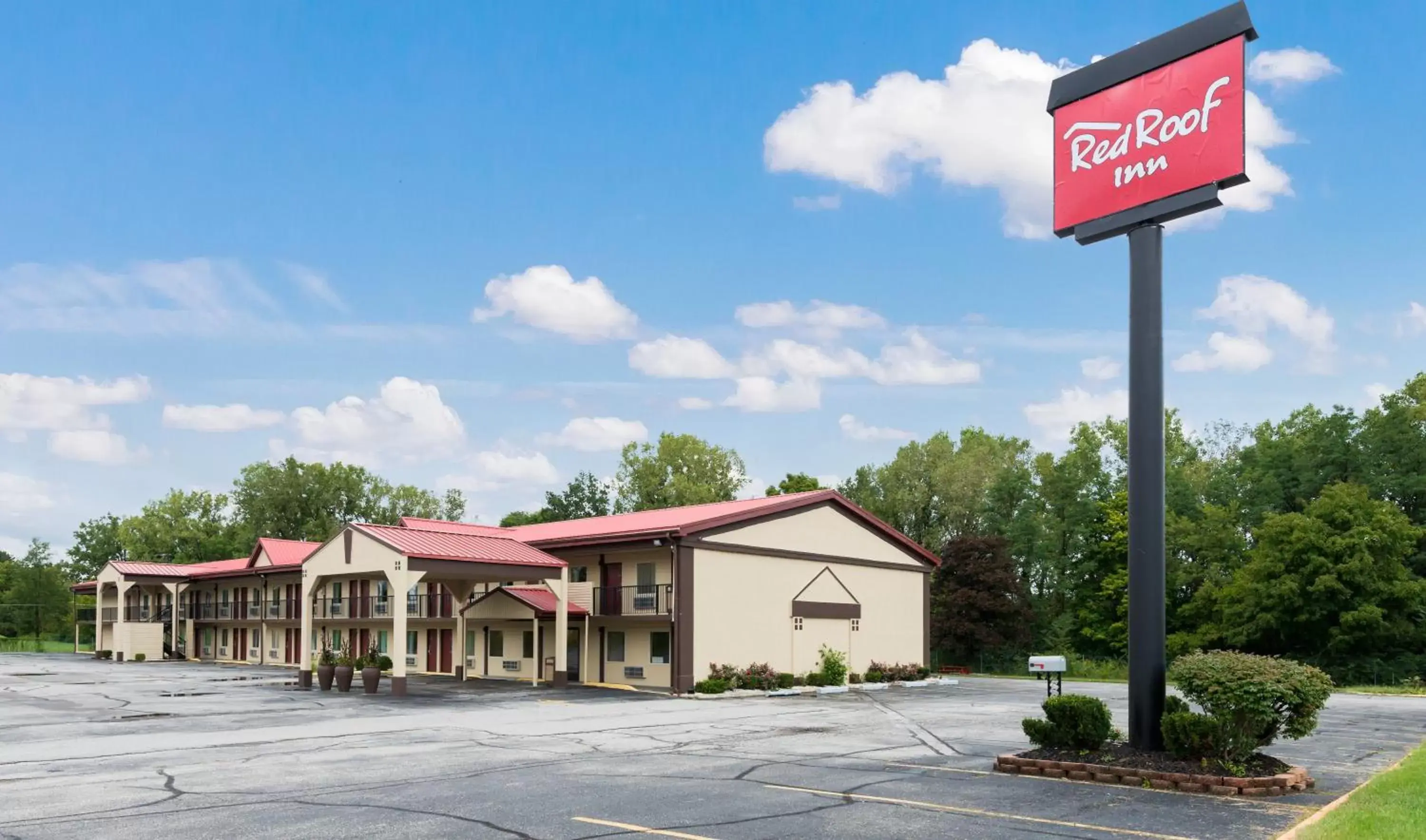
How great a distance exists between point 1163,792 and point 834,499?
28295 millimetres

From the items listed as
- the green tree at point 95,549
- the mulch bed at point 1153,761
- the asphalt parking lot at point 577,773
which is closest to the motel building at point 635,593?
the asphalt parking lot at point 577,773

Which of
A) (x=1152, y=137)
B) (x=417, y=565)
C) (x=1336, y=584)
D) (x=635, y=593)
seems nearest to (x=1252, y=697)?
(x=1152, y=137)

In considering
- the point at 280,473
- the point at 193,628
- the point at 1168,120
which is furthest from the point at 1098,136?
the point at 280,473

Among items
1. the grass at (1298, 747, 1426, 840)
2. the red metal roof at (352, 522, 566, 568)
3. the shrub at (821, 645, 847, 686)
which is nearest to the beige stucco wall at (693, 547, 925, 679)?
the shrub at (821, 645, 847, 686)

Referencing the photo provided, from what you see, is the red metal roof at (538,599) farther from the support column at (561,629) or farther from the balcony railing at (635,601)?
the balcony railing at (635,601)

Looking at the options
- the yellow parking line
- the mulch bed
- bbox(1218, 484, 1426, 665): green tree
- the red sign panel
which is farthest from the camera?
bbox(1218, 484, 1426, 665): green tree

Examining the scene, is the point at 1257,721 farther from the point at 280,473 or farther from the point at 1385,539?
the point at 280,473

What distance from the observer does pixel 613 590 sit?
39.2 metres

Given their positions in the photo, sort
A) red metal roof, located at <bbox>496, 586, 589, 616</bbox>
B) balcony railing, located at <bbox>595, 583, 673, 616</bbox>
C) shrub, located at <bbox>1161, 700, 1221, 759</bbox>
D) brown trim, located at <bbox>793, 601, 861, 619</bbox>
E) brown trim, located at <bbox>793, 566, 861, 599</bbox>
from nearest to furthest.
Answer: shrub, located at <bbox>1161, 700, 1221, 759</bbox>, balcony railing, located at <bbox>595, 583, 673, 616</bbox>, red metal roof, located at <bbox>496, 586, 589, 616</bbox>, brown trim, located at <bbox>793, 601, 861, 619</bbox>, brown trim, located at <bbox>793, 566, 861, 599</bbox>

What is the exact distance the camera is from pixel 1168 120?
1675 centimetres

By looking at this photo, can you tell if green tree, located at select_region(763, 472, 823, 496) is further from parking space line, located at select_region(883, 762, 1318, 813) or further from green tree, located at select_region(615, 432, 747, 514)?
parking space line, located at select_region(883, 762, 1318, 813)

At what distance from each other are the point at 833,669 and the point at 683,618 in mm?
6828

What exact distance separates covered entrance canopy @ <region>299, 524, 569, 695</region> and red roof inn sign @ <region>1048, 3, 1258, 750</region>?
2193 centimetres

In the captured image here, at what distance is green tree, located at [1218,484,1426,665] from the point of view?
47.0 meters
